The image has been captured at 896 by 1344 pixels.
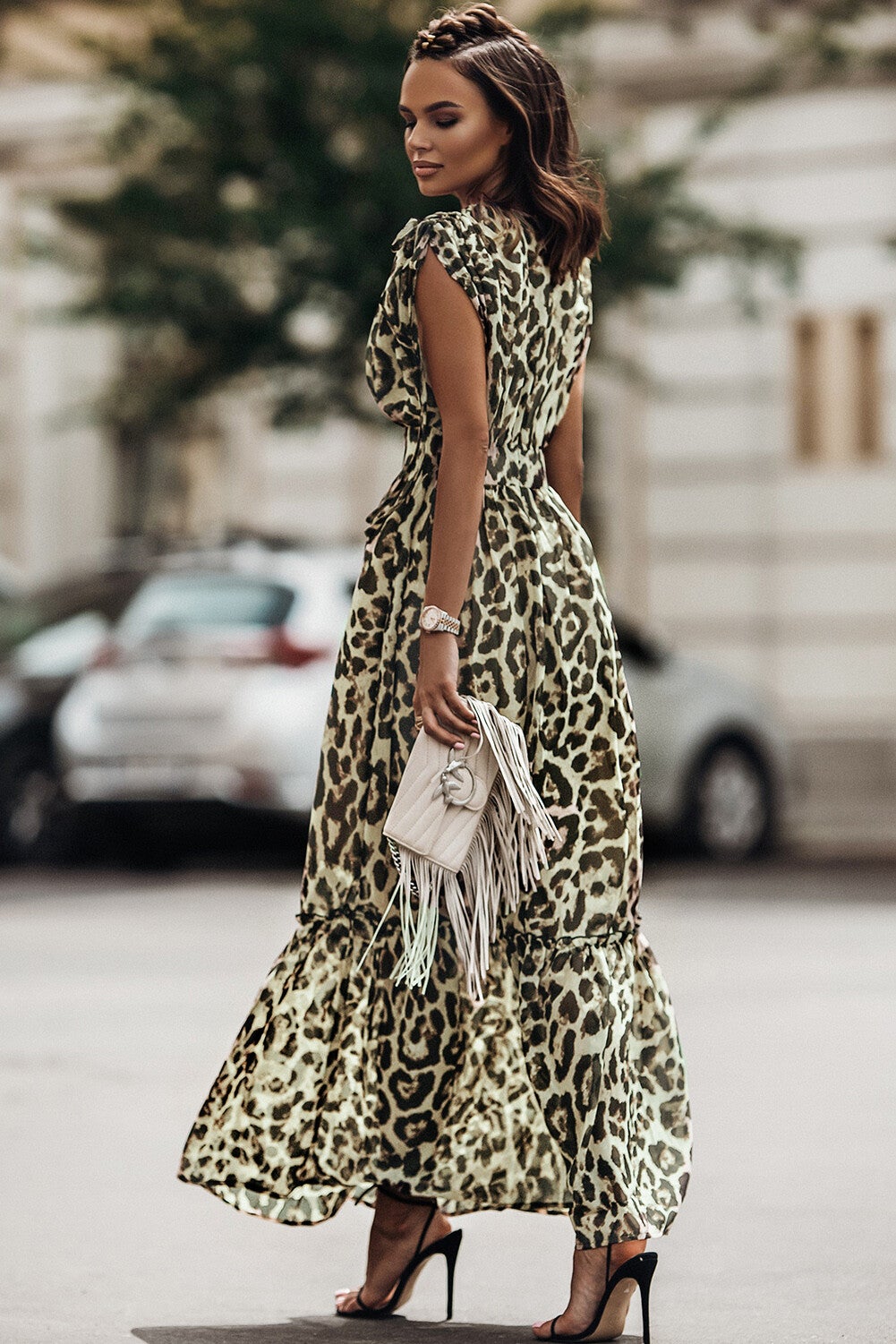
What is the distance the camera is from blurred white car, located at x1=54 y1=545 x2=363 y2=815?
1144cm

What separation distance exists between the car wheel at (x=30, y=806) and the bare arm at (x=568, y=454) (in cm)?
840

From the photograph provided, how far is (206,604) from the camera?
11.8 metres

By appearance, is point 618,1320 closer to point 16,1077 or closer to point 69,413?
point 16,1077

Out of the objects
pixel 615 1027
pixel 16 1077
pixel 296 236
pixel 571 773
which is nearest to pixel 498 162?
pixel 571 773

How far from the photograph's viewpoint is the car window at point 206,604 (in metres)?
11.7

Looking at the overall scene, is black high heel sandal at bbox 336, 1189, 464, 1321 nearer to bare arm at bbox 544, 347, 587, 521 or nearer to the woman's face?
bare arm at bbox 544, 347, 587, 521

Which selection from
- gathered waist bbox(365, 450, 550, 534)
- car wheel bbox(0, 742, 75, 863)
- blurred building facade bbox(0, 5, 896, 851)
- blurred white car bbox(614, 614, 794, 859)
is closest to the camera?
gathered waist bbox(365, 450, 550, 534)

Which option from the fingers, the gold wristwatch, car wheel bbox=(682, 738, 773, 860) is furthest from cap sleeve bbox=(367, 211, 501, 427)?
car wheel bbox=(682, 738, 773, 860)

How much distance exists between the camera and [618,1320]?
3824mm

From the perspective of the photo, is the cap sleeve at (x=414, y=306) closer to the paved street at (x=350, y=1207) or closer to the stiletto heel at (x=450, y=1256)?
the stiletto heel at (x=450, y=1256)

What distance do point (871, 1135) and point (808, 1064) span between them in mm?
941

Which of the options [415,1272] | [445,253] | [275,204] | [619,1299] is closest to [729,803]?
[275,204]

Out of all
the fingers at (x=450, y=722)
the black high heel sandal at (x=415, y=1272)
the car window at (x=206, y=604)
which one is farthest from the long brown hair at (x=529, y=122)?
the car window at (x=206, y=604)

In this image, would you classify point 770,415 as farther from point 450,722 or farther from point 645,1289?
point 645,1289
